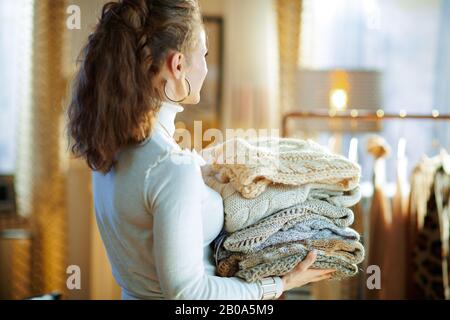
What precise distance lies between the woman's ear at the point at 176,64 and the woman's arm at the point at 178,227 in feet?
0.46

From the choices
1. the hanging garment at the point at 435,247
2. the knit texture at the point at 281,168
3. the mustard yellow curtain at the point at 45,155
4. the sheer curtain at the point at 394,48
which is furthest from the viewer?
the sheer curtain at the point at 394,48

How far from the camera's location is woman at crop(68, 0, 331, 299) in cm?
83

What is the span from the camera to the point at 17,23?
9.84 ft

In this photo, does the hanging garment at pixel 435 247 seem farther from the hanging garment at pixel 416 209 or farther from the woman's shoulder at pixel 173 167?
the woman's shoulder at pixel 173 167

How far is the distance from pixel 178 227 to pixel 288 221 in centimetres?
23

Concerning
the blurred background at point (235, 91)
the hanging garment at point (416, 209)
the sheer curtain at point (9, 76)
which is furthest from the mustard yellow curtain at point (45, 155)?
the hanging garment at point (416, 209)

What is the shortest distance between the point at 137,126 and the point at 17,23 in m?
2.44

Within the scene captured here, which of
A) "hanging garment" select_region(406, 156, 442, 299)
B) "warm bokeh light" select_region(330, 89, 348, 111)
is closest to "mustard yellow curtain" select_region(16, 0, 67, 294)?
"warm bokeh light" select_region(330, 89, 348, 111)

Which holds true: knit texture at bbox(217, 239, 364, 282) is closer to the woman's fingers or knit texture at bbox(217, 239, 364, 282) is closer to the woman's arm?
the woman's fingers

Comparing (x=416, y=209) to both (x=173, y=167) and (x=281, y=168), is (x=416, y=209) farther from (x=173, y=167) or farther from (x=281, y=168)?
(x=173, y=167)

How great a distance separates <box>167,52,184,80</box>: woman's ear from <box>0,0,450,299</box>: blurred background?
165 centimetres

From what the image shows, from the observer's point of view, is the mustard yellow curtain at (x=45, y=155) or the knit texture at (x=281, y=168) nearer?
the knit texture at (x=281, y=168)

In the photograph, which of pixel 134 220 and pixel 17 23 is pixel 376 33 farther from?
pixel 134 220

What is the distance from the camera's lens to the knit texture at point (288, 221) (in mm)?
943
